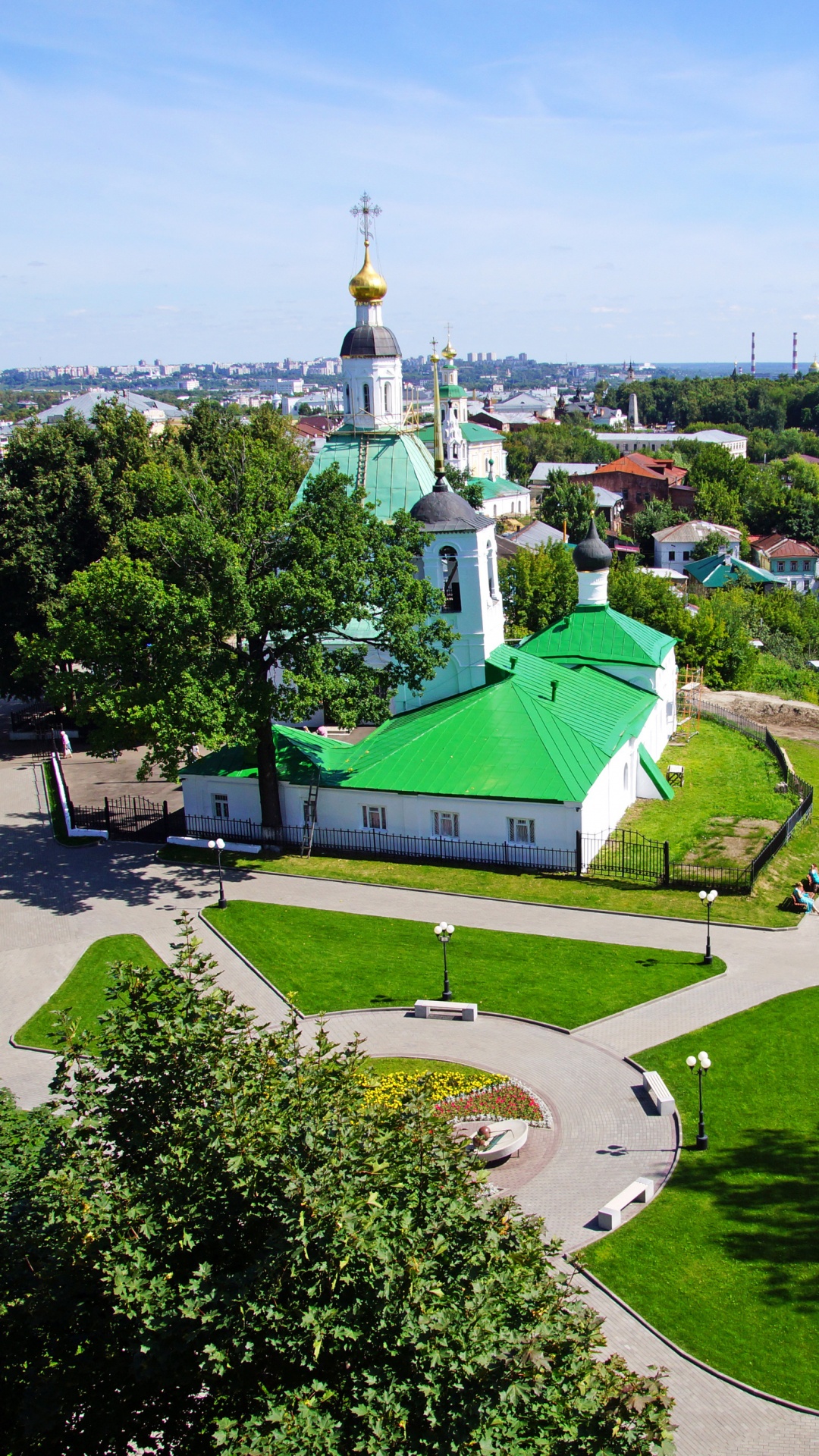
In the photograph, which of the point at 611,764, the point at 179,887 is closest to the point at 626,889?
the point at 611,764

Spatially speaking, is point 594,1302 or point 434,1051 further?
point 434,1051

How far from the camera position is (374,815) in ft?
98.3

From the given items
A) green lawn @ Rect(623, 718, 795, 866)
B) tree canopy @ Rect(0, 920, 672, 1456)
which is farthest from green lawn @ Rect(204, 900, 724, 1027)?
tree canopy @ Rect(0, 920, 672, 1456)

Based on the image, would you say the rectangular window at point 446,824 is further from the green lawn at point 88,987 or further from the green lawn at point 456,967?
the green lawn at point 88,987

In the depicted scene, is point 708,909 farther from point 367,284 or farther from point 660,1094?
point 367,284

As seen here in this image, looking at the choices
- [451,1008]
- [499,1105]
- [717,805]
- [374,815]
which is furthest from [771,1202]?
[717,805]

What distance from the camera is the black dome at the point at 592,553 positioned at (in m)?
37.2

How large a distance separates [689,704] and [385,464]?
50.7 feet

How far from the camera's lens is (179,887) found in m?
28.4

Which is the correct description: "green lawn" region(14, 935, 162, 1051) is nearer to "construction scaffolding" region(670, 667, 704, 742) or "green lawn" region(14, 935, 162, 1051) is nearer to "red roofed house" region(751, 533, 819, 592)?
"construction scaffolding" region(670, 667, 704, 742)

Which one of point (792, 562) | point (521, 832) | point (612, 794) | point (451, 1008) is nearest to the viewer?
point (451, 1008)

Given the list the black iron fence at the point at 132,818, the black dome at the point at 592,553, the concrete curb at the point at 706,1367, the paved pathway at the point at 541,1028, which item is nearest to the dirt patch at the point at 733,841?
the paved pathway at the point at 541,1028

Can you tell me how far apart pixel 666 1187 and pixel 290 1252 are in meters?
8.09

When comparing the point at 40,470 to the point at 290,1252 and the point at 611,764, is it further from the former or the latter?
the point at 290,1252
